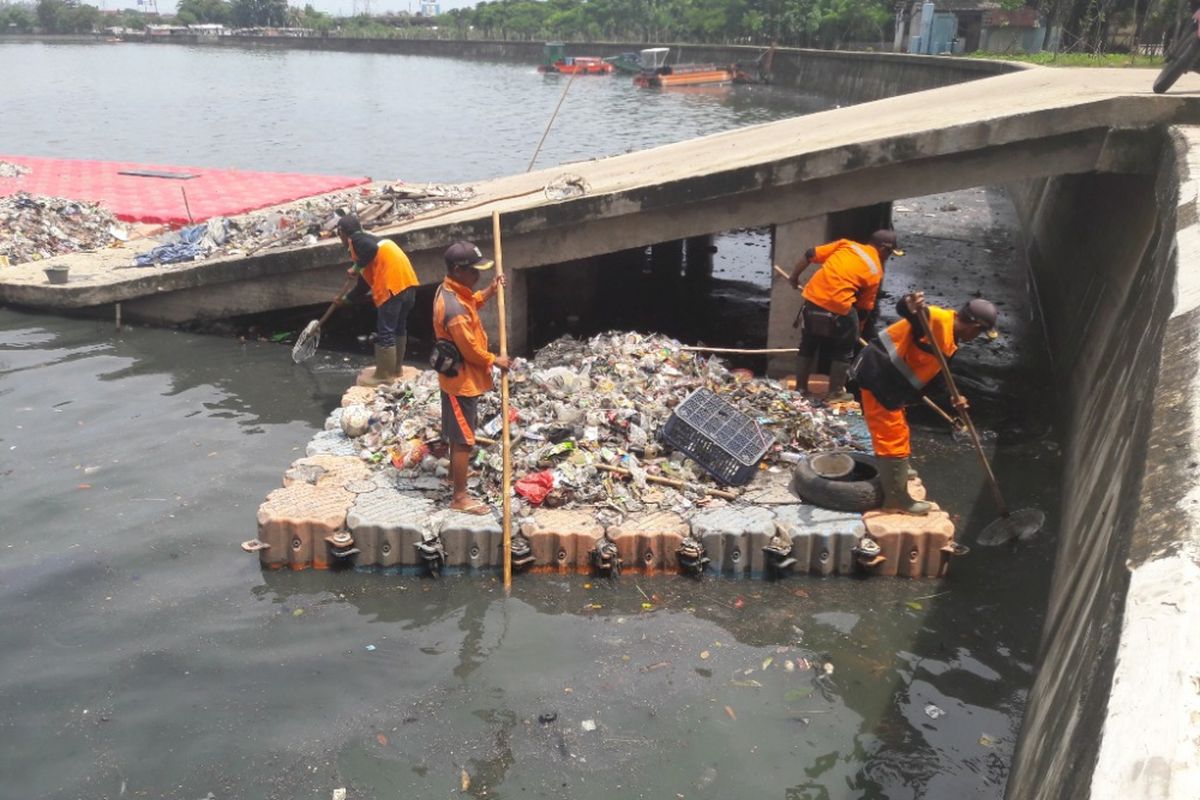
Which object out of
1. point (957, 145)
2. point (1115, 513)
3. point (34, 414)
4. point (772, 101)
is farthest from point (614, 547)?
point (772, 101)

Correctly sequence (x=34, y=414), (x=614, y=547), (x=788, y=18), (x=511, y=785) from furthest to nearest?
(x=788, y=18) → (x=34, y=414) → (x=614, y=547) → (x=511, y=785)

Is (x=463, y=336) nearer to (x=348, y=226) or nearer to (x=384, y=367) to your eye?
(x=348, y=226)

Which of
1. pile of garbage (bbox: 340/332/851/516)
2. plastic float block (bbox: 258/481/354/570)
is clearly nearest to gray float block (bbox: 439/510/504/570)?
pile of garbage (bbox: 340/332/851/516)

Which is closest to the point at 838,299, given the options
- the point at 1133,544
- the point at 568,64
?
the point at 1133,544

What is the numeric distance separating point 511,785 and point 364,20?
4655 inches

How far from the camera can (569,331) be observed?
1068 centimetres

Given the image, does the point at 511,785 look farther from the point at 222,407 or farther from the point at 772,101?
the point at 772,101

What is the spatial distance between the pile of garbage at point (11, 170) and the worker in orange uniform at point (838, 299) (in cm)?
1663

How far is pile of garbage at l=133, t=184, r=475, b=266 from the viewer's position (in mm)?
10688

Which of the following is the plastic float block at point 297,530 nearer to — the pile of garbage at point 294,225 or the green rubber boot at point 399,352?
the green rubber boot at point 399,352

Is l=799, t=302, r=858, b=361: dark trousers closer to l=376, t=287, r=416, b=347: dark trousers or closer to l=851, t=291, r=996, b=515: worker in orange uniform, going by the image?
l=851, t=291, r=996, b=515: worker in orange uniform

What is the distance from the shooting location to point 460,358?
585 cm

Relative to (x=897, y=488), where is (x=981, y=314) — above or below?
above

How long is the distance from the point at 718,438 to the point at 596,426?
0.92 m
